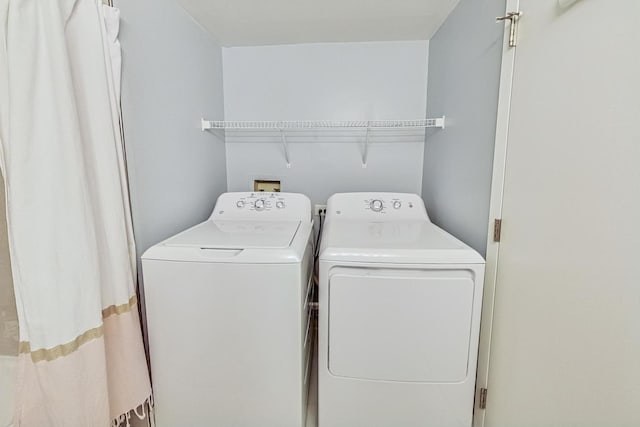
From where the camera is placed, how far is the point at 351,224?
181cm

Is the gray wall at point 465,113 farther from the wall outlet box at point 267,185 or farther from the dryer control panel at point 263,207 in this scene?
the wall outlet box at point 267,185

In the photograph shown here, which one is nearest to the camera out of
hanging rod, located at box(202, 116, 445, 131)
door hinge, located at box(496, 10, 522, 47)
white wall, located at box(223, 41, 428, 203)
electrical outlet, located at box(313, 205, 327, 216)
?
door hinge, located at box(496, 10, 522, 47)

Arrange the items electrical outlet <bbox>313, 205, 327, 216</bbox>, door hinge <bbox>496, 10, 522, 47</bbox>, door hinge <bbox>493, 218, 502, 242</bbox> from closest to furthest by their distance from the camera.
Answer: door hinge <bbox>496, 10, 522, 47</bbox> → door hinge <bbox>493, 218, 502, 242</bbox> → electrical outlet <bbox>313, 205, 327, 216</bbox>

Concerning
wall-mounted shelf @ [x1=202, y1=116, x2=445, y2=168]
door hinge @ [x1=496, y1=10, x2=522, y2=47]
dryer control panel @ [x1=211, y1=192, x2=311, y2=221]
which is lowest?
dryer control panel @ [x1=211, y1=192, x2=311, y2=221]

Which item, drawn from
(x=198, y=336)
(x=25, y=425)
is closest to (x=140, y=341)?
(x=198, y=336)

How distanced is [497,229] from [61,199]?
5.28 feet

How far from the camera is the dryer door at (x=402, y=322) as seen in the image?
1262 millimetres

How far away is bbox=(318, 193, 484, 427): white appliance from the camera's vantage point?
1261 mm

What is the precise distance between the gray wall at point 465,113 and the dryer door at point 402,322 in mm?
308

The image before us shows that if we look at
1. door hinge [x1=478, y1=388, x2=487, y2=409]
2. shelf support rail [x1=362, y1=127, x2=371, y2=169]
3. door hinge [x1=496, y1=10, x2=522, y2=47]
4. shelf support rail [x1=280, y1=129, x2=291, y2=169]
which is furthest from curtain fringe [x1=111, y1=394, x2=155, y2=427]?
door hinge [x1=496, y1=10, x2=522, y2=47]

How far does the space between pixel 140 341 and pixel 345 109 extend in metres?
2.00

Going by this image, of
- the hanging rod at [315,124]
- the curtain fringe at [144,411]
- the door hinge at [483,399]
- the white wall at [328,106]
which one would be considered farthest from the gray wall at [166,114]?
the door hinge at [483,399]

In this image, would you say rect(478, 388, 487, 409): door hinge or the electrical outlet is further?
the electrical outlet

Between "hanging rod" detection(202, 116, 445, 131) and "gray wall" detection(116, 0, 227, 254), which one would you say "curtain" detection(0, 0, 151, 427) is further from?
"hanging rod" detection(202, 116, 445, 131)
